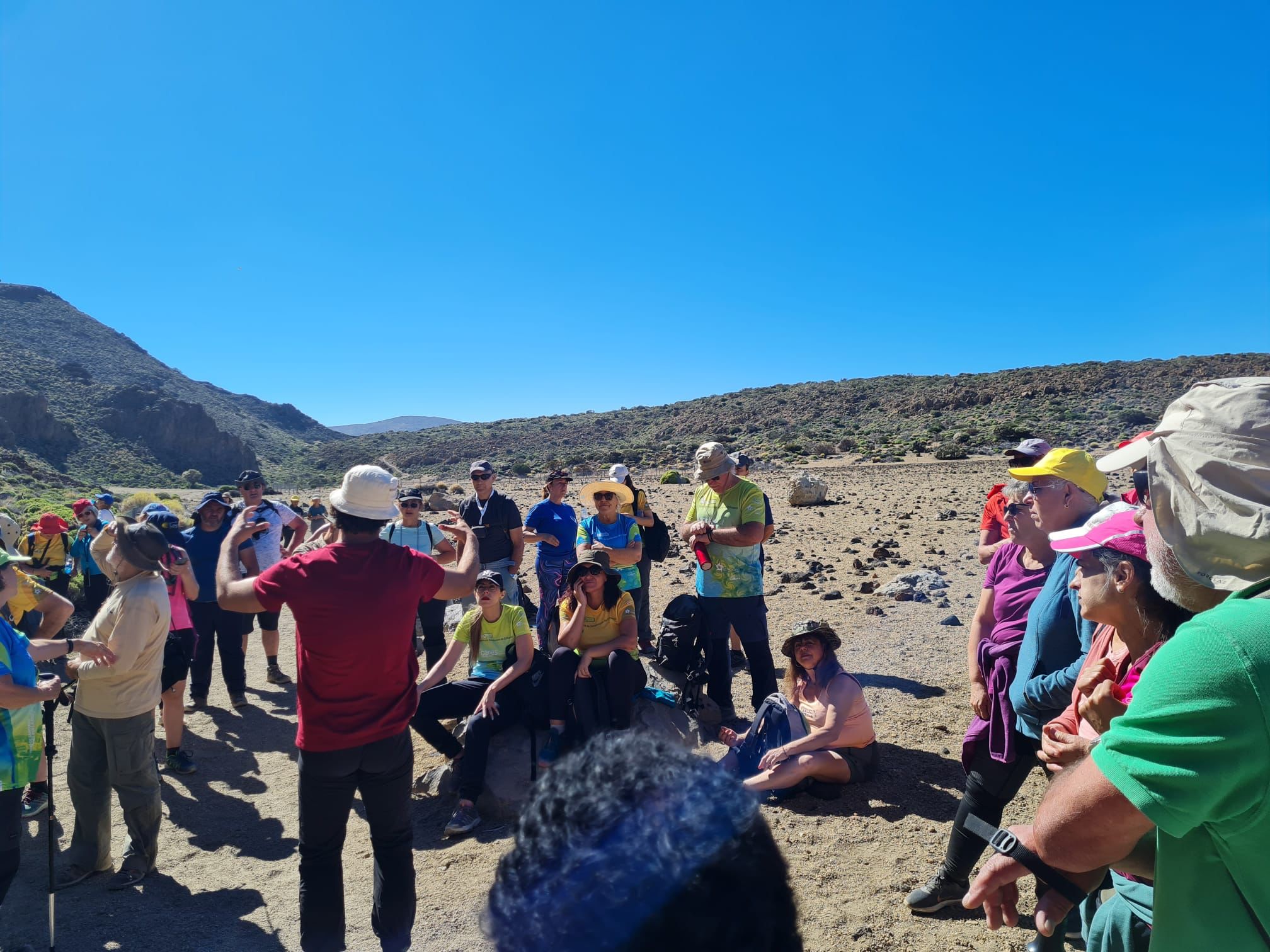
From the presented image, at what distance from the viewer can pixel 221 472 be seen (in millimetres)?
60000

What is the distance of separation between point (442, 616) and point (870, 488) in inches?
667

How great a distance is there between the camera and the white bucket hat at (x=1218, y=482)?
119cm

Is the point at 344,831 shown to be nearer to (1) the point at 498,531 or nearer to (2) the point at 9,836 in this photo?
(2) the point at 9,836

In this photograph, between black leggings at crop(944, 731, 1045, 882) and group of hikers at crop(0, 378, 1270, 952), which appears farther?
black leggings at crop(944, 731, 1045, 882)

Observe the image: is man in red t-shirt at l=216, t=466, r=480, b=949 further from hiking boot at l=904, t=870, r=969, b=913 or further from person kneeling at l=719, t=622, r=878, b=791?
hiking boot at l=904, t=870, r=969, b=913

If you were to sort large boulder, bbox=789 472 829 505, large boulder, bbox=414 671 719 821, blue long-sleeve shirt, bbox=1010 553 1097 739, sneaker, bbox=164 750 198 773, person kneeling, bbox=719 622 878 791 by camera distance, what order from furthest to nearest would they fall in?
1. large boulder, bbox=789 472 829 505
2. sneaker, bbox=164 750 198 773
3. large boulder, bbox=414 671 719 821
4. person kneeling, bbox=719 622 878 791
5. blue long-sleeve shirt, bbox=1010 553 1097 739

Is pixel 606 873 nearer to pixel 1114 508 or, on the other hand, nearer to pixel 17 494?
pixel 1114 508

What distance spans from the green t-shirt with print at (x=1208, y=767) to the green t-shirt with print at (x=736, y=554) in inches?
159

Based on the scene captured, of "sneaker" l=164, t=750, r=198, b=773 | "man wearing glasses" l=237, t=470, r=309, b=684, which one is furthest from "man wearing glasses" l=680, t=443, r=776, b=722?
"sneaker" l=164, t=750, r=198, b=773

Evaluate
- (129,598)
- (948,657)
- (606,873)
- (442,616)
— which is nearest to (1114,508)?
(606,873)

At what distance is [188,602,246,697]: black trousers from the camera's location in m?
6.31

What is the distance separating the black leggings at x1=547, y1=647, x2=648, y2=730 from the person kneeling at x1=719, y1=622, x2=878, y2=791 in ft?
2.59

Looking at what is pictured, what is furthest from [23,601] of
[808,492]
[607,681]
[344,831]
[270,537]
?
[808,492]

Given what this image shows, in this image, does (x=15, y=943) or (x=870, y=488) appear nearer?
(x=15, y=943)
